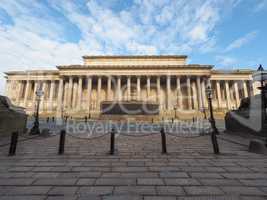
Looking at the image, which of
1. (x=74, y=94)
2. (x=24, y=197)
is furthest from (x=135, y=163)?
(x=74, y=94)

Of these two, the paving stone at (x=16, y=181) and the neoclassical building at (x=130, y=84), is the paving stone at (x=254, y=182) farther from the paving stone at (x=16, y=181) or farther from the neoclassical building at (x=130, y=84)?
the neoclassical building at (x=130, y=84)

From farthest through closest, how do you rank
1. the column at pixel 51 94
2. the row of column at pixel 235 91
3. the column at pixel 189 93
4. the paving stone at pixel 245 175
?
1. the column at pixel 51 94
2. the row of column at pixel 235 91
3. the column at pixel 189 93
4. the paving stone at pixel 245 175

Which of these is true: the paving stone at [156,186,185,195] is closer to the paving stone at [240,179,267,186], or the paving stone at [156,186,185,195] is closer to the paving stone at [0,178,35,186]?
the paving stone at [240,179,267,186]

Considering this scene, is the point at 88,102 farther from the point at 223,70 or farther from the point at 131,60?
the point at 223,70

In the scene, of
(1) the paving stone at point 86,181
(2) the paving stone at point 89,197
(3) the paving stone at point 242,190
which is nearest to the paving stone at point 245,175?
(3) the paving stone at point 242,190

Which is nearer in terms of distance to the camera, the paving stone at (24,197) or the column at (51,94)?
the paving stone at (24,197)

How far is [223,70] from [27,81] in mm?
63673

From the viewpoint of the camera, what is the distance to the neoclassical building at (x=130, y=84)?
147 ft

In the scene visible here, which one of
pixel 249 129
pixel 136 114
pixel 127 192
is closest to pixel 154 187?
pixel 127 192

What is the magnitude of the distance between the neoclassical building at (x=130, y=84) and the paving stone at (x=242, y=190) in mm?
39082

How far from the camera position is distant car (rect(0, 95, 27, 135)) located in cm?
998

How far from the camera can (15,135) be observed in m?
6.45

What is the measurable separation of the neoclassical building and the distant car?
98.4ft

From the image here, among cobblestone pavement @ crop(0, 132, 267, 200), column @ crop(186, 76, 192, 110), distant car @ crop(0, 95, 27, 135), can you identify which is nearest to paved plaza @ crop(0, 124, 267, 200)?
cobblestone pavement @ crop(0, 132, 267, 200)
